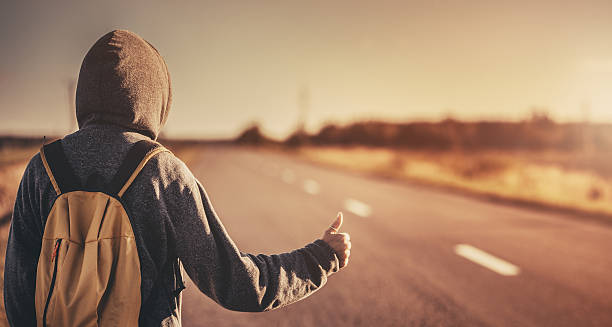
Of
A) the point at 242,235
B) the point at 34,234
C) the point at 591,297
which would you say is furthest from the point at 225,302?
the point at 242,235

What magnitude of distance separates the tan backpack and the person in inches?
1.2

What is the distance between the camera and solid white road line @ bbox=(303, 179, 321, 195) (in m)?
12.8

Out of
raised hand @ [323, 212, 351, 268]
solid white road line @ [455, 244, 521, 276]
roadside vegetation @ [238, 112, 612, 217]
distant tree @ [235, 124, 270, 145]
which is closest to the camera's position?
raised hand @ [323, 212, 351, 268]

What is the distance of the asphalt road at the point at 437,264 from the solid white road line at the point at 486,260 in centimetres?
1

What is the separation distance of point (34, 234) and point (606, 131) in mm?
70616

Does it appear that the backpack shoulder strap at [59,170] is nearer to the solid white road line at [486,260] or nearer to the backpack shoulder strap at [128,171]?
the backpack shoulder strap at [128,171]

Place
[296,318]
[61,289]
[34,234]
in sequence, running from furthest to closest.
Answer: [296,318] → [34,234] → [61,289]

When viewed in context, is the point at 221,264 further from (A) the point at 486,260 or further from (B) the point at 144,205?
(A) the point at 486,260

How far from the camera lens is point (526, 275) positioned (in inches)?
193

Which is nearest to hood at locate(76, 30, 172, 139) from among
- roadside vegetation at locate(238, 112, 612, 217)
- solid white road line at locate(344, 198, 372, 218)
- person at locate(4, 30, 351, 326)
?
person at locate(4, 30, 351, 326)

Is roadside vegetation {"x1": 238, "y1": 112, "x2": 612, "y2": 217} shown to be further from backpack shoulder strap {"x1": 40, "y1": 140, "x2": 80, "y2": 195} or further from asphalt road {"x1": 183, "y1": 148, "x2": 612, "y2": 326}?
backpack shoulder strap {"x1": 40, "y1": 140, "x2": 80, "y2": 195}

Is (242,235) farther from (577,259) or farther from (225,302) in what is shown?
(225,302)

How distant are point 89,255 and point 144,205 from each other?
198mm

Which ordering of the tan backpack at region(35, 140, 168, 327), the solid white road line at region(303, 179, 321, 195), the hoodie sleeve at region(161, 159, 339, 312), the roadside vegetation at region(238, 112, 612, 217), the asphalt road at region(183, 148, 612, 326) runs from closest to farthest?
the tan backpack at region(35, 140, 168, 327), the hoodie sleeve at region(161, 159, 339, 312), the asphalt road at region(183, 148, 612, 326), the solid white road line at region(303, 179, 321, 195), the roadside vegetation at region(238, 112, 612, 217)
